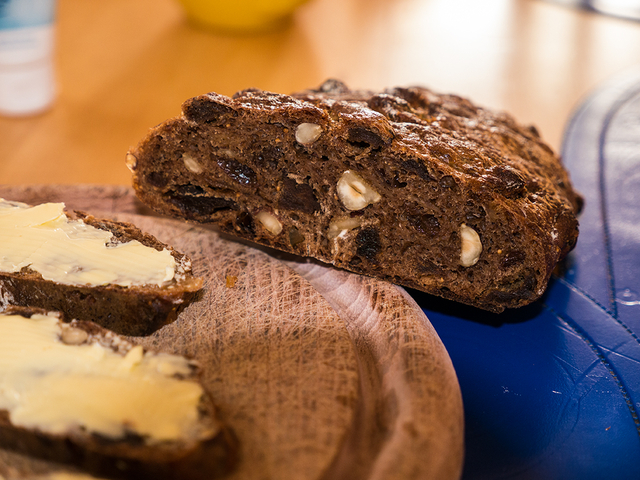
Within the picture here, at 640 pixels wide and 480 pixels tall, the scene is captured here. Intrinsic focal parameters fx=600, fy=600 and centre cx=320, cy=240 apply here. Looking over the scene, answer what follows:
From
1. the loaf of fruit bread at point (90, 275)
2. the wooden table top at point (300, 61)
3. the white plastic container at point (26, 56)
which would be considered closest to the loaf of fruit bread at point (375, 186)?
the loaf of fruit bread at point (90, 275)

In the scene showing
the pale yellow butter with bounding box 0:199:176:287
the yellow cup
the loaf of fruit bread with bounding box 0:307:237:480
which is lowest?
the loaf of fruit bread with bounding box 0:307:237:480

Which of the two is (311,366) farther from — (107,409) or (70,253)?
(70,253)

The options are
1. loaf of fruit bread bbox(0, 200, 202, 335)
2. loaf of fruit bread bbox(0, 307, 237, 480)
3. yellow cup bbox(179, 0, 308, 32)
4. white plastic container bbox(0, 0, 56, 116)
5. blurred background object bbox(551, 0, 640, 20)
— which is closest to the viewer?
loaf of fruit bread bbox(0, 307, 237, 480)

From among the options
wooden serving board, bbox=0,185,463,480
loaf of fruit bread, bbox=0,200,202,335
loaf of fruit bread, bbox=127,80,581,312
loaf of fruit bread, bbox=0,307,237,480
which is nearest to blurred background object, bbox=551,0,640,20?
loaf of fruit bread, bbox=127,80,581,312

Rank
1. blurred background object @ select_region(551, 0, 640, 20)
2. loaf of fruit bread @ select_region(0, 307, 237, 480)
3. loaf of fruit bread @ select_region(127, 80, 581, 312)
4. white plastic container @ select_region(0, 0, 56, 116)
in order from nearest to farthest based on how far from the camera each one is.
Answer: loaf of fruit bread @ select_region(0, 307, 237, 480) < loaf of fruit bread @ select_region(127, 80, 581, 312) < white plastic container @ select_region(0, 0, 56, 116) < blurred background object @ select_region(551, 0, 640, 20)

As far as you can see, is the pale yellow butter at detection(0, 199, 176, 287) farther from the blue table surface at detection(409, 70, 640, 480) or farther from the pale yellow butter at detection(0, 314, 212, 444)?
the blue table surface at detection(409, 70, 640, 480)

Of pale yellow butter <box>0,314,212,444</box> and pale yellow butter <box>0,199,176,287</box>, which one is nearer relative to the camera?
pale yellow butter <box>0,314,212,444</box>

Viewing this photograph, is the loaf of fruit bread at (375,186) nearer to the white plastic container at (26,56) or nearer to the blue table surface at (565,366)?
the blue table surface at (565,366)
